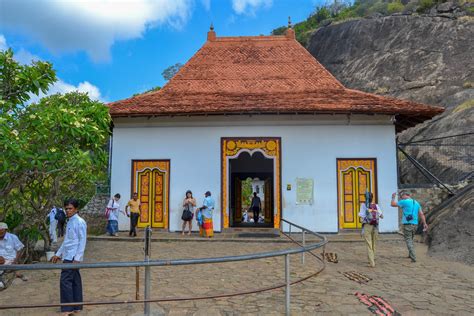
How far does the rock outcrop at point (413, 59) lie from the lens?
22203 millimetres

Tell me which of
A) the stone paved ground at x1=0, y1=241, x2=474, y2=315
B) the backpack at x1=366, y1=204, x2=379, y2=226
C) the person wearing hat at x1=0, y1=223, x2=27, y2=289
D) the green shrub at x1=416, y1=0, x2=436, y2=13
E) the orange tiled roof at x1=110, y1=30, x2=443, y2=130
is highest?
the green shrub at x1=416, y1=0, x2=436, y2=13

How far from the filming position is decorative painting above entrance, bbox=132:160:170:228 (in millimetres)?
12273

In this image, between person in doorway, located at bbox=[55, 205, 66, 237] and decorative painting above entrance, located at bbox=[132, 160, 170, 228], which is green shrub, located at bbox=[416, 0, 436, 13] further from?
person in doorway, located at bbox=[55, 205, 66, 237]

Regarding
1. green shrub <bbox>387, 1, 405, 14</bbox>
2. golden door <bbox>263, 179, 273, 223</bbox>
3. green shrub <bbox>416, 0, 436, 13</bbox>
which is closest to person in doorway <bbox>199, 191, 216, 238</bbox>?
golden door <bbox>263, 179, 273, 223</bbox>

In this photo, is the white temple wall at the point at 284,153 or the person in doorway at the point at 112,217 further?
the white temple wall at the point at 284,153

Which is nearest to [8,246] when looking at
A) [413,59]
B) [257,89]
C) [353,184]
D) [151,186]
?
[151,186]

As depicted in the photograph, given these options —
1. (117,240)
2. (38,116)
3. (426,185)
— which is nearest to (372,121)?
(426,185)

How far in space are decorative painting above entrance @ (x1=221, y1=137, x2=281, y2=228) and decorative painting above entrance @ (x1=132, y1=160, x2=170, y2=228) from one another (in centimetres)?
192

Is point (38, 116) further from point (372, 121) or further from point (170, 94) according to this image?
point (372, 121)

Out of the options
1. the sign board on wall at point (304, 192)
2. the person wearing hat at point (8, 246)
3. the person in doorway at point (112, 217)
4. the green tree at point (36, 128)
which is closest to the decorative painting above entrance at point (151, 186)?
the person in doorway at point (112, 217)

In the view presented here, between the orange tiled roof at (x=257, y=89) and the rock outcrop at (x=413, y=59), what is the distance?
787 centimetres

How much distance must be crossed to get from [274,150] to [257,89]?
277 cm

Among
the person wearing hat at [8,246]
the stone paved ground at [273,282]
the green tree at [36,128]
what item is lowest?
the stone paved ground at [273,282]

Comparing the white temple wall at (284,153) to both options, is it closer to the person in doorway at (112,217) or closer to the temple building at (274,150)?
the temple building at (274,150)
